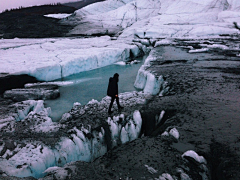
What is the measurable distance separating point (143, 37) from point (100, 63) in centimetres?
938

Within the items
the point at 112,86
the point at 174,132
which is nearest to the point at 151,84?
the point at 112,86

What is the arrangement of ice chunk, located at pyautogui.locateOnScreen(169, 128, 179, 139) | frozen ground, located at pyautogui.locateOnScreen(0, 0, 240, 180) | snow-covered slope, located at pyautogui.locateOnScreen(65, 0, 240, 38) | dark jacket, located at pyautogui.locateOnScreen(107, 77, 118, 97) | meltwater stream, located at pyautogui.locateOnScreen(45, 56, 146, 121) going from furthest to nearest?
1. snow-covered slope, located at pyautogui.locateOnScreen(65, 0, 240, 38)
2. meltwater stream, located at pyautogui.locateOnScreen(45, 56, 146, 121)
3. dark jacket, located at pyautogui.locateOnScreen(107, 77, 118, 97)
4. ice chunk, located at pyautogui.locateOnScreen(169, 128, 179, 139)
5. frozen ground, located at pyautogui.locateOnScreen(0, 0, 240, 180)

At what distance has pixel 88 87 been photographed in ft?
31.5

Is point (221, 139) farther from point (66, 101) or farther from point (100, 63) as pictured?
point (100, 63)

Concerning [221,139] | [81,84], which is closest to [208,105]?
[221,139]

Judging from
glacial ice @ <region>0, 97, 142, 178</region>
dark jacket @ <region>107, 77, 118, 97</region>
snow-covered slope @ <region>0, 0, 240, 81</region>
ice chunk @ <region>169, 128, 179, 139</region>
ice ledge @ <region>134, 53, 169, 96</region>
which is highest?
snow-covered slope @ <region>0, 0, 240, 81</region>

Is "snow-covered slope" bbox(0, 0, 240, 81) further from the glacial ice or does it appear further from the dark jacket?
the dark jacket

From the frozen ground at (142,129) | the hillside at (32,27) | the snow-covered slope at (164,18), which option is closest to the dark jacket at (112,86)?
the frozen ground at (142,129)

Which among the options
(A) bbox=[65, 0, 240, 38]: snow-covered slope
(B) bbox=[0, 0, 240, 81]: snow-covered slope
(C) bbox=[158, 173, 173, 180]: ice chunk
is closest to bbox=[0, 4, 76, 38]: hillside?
(B) bbox=[0, 0, 240, 81]: snow-covered slope

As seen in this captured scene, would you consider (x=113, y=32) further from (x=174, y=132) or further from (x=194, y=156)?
(x=194, y=156)

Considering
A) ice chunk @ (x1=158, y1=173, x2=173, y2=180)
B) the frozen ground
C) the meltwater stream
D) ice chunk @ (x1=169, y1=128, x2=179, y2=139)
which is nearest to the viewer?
ice chunk @ (x1=158, y1=173, x2=173, y2=180)

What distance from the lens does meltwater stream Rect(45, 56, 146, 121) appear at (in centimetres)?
765

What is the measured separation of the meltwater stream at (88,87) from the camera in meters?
7.65

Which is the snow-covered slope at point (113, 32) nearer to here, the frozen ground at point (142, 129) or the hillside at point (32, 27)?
the frozen ground at point (142, 129)
